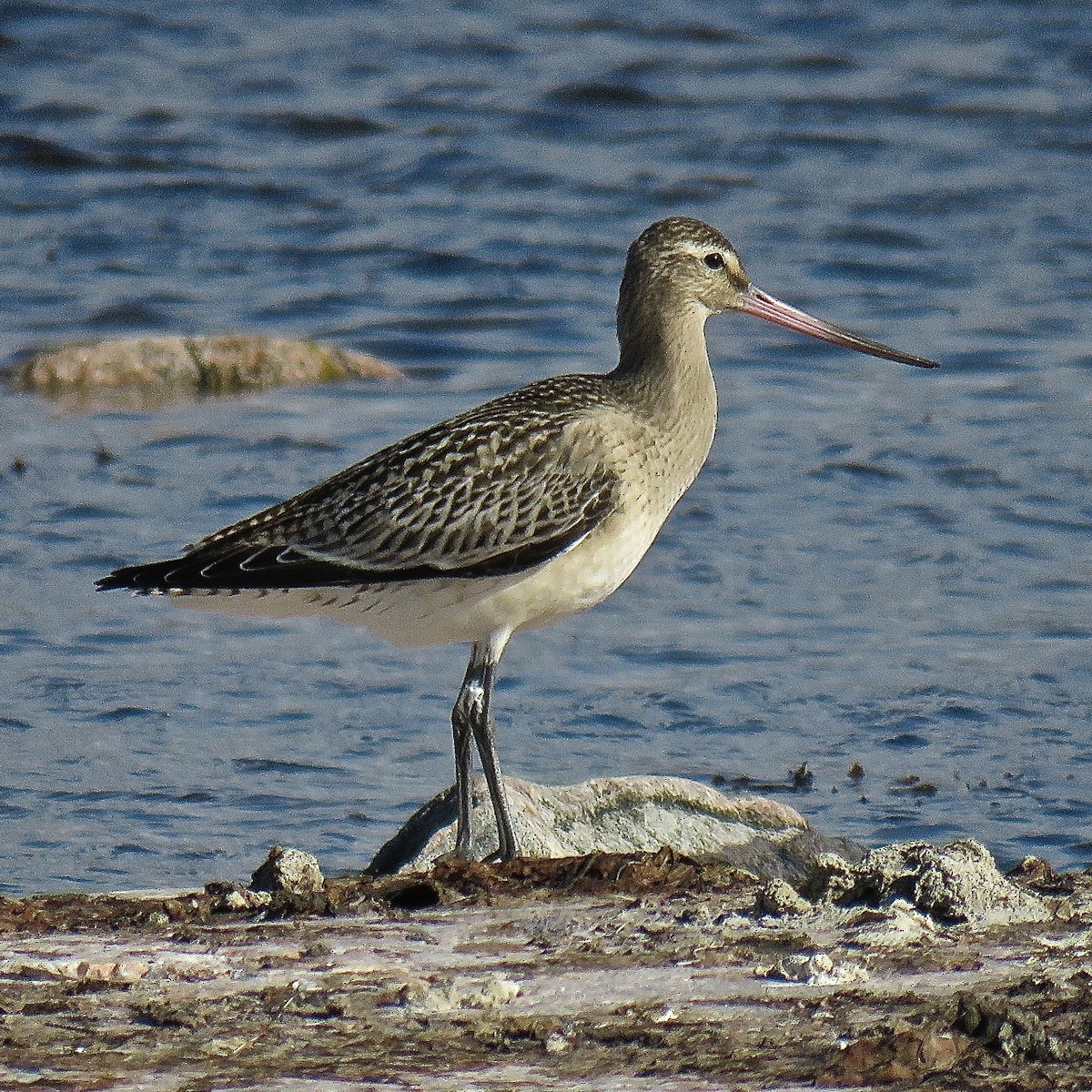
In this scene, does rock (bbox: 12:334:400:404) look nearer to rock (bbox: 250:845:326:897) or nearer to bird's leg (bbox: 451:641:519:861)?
bird's leg (bbox: 451:641:519:861)

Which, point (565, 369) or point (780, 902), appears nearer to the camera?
point (780, 902)

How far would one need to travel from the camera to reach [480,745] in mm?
7457

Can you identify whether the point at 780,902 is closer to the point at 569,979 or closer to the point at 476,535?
the point at 569,979

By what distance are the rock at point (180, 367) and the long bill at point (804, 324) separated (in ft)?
16.1

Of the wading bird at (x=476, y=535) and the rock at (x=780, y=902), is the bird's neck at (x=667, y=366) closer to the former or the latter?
the wading bird at (x=476, y=535)

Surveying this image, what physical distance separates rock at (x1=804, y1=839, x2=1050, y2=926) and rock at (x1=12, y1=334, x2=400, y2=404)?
7.57 m

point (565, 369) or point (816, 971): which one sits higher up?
point (565, 369)

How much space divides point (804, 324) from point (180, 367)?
5469 mm

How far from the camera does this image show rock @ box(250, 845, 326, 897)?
245 inches

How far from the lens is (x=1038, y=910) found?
5.86 m

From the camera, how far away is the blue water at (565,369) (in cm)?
858

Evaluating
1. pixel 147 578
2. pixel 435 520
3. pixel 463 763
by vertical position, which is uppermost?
pixel 435 520

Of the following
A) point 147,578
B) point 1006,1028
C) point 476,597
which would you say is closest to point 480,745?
point 476,597

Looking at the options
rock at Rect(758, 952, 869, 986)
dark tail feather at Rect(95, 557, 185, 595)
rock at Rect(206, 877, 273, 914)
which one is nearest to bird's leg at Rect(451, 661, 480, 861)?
rock at Rect(206, 877, 273, 914)
